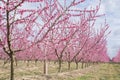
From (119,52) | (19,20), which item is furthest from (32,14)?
(119,52)

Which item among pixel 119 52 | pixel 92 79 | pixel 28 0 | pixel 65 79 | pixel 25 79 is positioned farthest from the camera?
pixel 119 52

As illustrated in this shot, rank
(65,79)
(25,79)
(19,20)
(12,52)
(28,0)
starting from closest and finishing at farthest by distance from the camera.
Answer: (28,0) → (19,20) → (12,52) → (25,79) → (65,79)

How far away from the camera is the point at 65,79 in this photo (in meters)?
19.0

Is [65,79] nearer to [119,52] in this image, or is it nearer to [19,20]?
[19,20]

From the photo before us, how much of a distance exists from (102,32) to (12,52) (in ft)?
43.9

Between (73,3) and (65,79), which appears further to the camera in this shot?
(65,79)

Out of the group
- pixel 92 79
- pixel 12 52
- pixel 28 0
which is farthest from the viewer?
pixel 92 79

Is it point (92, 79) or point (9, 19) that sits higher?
point (9, 19)

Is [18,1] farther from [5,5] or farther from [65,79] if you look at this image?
[65,79]

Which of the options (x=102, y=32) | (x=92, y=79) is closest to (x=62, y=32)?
(x=102, y=32)

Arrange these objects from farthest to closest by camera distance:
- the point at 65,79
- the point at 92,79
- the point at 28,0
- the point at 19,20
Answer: the point at 92,79 → the point at 65,79 → the point at 19,20 → the point at 28,0

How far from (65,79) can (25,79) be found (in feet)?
12.5

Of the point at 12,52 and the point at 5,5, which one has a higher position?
the point at 5,5

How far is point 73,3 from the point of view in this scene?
8.23m
